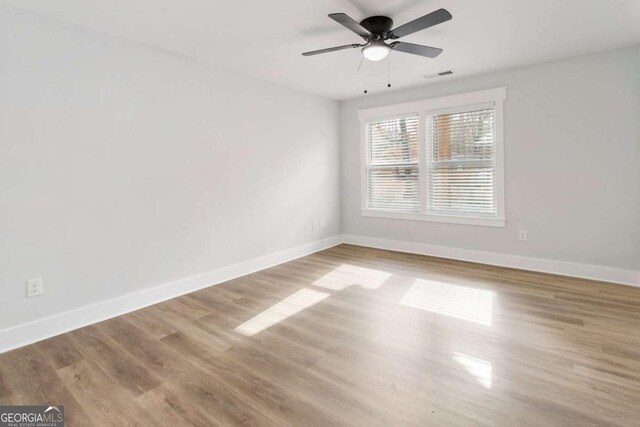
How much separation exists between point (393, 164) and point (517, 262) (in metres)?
2.18

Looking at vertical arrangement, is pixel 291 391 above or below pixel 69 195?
below

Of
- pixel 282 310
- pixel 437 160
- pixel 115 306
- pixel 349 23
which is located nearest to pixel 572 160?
pixel 437 160

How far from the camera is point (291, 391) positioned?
6.01 feet

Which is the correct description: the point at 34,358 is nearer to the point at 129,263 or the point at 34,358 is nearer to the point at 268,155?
the point at 129,263

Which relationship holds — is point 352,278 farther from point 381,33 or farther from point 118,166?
point 118,166

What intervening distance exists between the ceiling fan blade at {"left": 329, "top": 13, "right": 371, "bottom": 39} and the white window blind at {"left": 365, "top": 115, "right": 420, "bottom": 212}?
2390 millimetres

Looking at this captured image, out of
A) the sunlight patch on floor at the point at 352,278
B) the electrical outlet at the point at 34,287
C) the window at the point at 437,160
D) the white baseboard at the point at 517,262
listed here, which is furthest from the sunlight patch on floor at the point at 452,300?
the electrical outlet at the point at 34,287

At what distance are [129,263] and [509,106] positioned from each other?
4.59 metres

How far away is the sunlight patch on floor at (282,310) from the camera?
8.56ft

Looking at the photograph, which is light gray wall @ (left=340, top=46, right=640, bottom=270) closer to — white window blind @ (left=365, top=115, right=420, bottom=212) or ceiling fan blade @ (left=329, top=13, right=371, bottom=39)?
white window blind @ (left=365, top=115, right=420, bottom=212)

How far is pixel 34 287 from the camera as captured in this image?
2.48m

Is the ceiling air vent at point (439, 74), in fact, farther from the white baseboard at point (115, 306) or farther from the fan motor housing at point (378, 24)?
the white baseboard at point (115, 306)

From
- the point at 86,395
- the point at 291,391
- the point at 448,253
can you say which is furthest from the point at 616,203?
the point at 86,395

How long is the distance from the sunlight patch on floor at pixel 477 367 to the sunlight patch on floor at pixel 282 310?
1.38 metres
